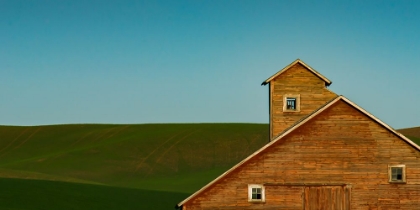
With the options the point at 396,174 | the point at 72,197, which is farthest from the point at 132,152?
the point at 396,174

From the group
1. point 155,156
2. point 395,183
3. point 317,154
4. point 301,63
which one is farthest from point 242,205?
point 155,156

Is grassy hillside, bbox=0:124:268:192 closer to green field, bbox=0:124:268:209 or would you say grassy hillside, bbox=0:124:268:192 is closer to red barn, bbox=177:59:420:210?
green field, bbox=0:124:268:209

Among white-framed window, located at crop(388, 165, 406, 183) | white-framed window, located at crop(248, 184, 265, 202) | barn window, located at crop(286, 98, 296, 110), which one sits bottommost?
white-framed window, located at crop(248, 184, 265, 202)

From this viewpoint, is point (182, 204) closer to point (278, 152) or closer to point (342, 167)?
point (278, 152)

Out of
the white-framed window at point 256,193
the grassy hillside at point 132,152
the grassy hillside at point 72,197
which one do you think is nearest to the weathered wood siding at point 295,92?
the white-framed window at point 256,193

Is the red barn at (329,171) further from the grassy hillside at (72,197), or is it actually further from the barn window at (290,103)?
the grassy hillside at (72,197)

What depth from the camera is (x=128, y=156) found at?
9781 cm

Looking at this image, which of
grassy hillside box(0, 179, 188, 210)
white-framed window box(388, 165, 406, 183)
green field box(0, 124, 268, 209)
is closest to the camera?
white-framed window box(388, 165, 406, 183)

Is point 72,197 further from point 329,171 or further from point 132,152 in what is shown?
point 132,152

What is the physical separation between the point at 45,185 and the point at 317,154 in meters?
29.3

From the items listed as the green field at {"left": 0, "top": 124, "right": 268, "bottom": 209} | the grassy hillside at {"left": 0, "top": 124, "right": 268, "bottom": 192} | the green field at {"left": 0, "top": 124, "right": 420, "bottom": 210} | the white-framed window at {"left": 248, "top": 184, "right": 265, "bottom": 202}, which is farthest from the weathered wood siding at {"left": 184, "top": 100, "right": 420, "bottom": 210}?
the grassy hillside at {"left": 0, "top": 124, "right": 268, "bottom": 192}

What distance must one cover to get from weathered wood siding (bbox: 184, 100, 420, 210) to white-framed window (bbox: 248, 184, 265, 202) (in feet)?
0.65

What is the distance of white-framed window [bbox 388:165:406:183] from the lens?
3356cm

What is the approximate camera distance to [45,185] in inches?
2213
